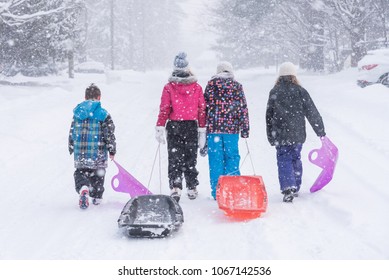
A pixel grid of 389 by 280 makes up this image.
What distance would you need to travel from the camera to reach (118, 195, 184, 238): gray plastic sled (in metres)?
4.98

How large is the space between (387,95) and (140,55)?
56667mm

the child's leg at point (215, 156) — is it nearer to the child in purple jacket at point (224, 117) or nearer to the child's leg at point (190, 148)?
the child in purple jacket at point (224, 117)

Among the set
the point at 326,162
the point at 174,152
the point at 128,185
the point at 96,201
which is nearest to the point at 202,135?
the point at 174,152

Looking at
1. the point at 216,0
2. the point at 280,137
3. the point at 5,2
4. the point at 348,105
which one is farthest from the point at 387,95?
the point at 216,0

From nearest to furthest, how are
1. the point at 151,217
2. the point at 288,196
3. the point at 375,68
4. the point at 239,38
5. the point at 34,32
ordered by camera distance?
the point at 151,217
the point at 288,196
the point at 375,68
the point at 34,32
the point at 239,38

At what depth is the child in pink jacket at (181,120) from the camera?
252 inches

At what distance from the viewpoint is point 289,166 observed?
6488 millimetres

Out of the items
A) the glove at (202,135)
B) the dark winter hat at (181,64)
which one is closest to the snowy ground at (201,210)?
the glove at (202,135)

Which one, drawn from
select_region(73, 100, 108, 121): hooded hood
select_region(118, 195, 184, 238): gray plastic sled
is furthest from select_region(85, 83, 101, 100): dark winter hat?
select_region(118, 195, 184, 238): gray plastic sled

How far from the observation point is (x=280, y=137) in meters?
6.52

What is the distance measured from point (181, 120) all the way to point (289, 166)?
154cm

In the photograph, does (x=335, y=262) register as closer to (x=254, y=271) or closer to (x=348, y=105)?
(x=254, y=271)

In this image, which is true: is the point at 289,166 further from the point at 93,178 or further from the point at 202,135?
the point at 93,178

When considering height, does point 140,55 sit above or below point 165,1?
below
